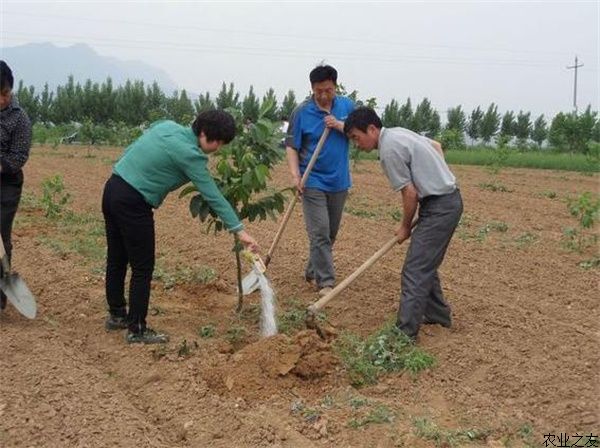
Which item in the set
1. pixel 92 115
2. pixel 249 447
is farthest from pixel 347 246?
pixel 92 115

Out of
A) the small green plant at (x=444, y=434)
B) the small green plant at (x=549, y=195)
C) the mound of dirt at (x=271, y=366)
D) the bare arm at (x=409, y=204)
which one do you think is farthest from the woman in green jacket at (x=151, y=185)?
the small green plant at (x=549, y=195)

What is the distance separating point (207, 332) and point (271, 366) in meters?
0.88

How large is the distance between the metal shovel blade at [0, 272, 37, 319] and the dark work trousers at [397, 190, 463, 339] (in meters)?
2.47

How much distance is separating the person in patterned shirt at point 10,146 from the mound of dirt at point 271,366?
1934 millimetres

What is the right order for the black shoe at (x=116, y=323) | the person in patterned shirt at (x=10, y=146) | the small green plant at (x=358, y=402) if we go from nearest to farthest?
the small green plant at (x=358, y=402) → the person in patterned shirt at (x=10, y=146) → the black shoe at (x=116, y=323)

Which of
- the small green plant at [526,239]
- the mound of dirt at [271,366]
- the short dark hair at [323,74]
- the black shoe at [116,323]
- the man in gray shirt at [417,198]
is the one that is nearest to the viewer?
the mound of dirt at [271,366]

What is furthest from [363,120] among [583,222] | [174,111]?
[174,111]

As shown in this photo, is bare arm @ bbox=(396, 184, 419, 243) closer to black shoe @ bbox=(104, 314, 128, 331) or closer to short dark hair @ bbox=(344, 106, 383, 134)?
short dark hair @ bbox=(344, 106, 383, 134)

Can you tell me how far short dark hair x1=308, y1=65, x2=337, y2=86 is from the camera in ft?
16.7

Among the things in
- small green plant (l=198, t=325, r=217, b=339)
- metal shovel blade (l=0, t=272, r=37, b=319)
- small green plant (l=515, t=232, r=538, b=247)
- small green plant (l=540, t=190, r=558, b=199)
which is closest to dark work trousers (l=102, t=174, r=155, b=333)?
small green plant (l=198, t=325, r=217, b=339)

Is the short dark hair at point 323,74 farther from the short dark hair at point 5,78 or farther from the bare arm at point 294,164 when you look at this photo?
the short dark hair at point 5,78

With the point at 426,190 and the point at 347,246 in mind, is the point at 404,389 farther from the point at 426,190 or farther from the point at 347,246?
the point at 347,246

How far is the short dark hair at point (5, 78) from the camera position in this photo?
14.3 feet

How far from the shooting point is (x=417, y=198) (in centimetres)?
430
